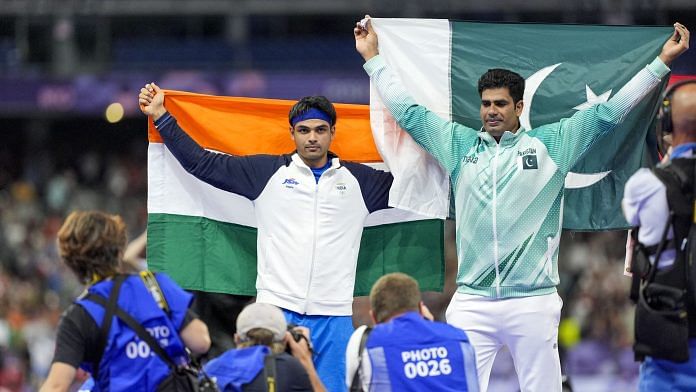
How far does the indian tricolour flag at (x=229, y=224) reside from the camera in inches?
320

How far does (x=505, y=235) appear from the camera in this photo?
6.93 meters

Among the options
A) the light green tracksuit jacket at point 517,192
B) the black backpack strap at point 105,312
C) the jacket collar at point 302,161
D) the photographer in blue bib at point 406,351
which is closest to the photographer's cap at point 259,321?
the photographer in blue bib at point 406,351

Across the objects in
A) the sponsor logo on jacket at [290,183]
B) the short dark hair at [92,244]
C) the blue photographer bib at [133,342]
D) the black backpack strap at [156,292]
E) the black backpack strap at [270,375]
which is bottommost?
the black backpack strap at [270,375]

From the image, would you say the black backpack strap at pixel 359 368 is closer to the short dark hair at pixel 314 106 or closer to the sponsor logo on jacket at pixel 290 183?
the sponsor logo on jacket at pixel 290 183

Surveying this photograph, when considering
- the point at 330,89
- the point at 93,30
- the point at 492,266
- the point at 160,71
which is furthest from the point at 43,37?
the point at 492,266

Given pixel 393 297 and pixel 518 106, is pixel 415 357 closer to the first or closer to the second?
pixel 393 297

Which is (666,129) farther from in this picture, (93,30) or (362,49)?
(93,30)

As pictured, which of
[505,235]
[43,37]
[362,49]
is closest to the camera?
[505,235]

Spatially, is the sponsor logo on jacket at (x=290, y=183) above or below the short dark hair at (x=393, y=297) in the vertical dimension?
above

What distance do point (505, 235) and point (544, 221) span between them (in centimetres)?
25

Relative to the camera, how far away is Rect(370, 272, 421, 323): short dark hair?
19.6ft

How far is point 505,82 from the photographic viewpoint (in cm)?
702

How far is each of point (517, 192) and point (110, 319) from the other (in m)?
2.53

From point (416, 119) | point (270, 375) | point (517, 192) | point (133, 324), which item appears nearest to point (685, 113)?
point (517, 192)
